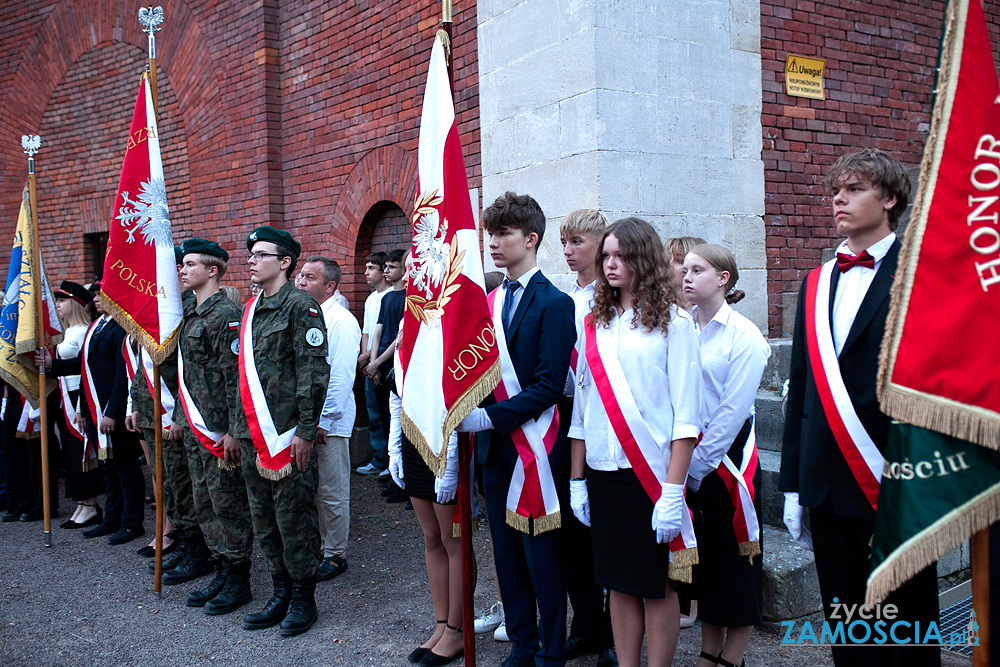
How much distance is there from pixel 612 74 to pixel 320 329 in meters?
2.70

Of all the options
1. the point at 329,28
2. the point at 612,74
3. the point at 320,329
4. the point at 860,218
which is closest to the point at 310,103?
the point at 329,28

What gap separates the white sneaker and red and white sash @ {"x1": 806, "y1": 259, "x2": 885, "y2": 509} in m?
2.12

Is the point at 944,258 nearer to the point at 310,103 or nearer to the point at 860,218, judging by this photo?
the point at 860,218

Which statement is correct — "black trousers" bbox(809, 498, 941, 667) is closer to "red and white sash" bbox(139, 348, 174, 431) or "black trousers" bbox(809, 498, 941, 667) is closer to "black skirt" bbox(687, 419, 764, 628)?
"black skirt" bbox(687, 419, 764, 628)

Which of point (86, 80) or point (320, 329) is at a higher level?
point (86, 80)

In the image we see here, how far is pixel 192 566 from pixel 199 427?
1.06m

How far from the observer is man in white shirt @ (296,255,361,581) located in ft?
15.9

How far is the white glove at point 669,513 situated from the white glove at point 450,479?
0.92 m

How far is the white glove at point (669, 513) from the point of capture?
102 inches


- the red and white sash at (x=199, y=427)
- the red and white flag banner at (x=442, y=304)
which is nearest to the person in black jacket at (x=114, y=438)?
the red and white sash at (x=199, y=427)

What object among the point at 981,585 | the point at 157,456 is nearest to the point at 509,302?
the point at 981,585

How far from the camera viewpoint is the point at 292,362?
4027 mm

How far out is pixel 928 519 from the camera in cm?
191

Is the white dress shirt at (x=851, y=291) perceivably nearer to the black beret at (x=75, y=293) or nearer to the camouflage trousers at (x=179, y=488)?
the camouflage trousers at (x=179, y=488)
